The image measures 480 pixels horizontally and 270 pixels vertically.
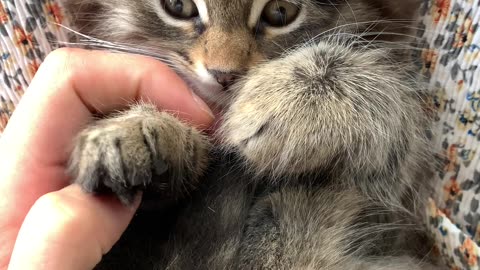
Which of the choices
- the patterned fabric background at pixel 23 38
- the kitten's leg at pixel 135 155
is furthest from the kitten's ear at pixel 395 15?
the patterned fabric background at pixel 23 38

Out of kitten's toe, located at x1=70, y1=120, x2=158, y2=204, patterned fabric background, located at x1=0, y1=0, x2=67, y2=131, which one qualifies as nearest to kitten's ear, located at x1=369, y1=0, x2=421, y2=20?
kitten's toe, located at x1=70, y1=120, x2=158, y2=204

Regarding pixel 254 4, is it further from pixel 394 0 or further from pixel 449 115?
pixel 449 115

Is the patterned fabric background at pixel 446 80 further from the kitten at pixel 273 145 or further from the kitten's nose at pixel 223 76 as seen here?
the kitten's nose at pixel 223 76

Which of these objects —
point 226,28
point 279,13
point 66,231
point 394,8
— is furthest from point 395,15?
point 66,231

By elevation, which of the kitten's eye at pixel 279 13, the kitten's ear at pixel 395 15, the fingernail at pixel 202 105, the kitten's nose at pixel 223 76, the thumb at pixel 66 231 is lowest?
the thumb at pixel 66 231

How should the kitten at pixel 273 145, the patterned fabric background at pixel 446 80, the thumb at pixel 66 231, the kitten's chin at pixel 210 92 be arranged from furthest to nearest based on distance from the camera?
the patterned fabric background at pixel 446 80, the kitten's chin at pixel 210 92, the kitten at pixel 273 145, the thumb at pixel 66 231

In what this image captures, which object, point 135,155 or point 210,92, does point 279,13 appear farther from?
point 135,155

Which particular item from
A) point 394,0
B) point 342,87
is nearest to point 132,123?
point 342,87

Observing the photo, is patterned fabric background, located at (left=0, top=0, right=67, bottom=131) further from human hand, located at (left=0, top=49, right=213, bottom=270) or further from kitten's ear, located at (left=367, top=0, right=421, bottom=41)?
kitten's ear, located at (left=367, top=0, right=421, bottom=41)
